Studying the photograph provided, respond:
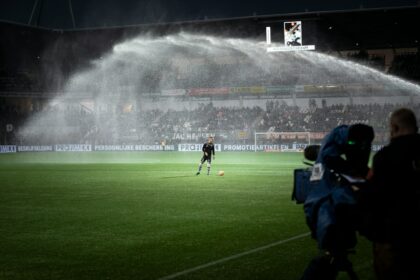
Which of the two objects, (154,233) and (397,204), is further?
(154,233)

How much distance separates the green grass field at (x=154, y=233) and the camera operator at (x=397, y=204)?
3802 millimetres

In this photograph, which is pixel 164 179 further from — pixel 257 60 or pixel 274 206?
pixel 257 60

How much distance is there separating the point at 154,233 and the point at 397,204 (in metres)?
8.07

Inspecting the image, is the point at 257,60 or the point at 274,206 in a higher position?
the point at 257,60

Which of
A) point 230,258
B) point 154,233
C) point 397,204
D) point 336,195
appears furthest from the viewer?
point 154,233

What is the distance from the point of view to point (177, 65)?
219 feet

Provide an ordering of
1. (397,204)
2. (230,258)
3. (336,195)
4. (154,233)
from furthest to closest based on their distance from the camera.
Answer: (154,233) < (230,258) < (336,195) < (397,204)

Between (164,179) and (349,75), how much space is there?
121ft

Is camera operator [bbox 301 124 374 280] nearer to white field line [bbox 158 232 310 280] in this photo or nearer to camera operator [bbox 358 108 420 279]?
camera operator [bbox 358 108 420 279]

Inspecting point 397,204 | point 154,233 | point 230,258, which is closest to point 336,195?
point 397,204

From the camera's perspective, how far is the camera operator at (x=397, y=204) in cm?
446

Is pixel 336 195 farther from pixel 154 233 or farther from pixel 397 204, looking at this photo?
pixel 154 233

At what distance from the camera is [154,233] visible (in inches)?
476

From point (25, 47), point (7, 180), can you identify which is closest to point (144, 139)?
point (25, 47)
